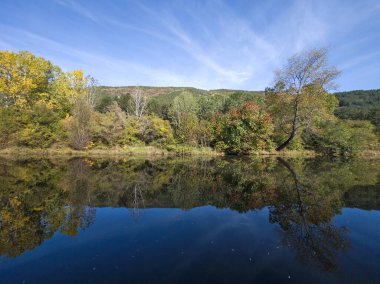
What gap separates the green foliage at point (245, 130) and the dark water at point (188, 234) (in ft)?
67.5

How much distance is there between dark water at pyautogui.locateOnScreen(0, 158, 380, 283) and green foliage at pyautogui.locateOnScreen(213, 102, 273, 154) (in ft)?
67.5

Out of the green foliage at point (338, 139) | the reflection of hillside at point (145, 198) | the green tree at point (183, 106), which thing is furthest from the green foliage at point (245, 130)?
the reflection of hillside at point (145, 198)

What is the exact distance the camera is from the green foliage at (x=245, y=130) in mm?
32188

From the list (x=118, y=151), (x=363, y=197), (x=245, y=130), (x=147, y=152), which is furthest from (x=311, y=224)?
(x=118, y=151)

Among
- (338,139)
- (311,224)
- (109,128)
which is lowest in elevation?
(311,224)

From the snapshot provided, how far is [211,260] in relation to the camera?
514 cm

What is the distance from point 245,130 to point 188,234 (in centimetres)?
A: 2723

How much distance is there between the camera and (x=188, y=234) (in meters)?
6.71

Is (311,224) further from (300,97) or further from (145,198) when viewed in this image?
(300,97)

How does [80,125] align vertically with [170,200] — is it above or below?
above

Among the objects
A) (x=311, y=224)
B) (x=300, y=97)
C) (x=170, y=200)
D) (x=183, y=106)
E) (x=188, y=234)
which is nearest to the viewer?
(x=188, y=234)

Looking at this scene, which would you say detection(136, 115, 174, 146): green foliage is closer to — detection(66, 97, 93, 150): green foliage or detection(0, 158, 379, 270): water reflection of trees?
detection(66, 97, 93, 150): green foliage

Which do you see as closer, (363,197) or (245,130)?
(363,197)

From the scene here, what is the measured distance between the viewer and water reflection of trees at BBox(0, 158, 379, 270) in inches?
245
